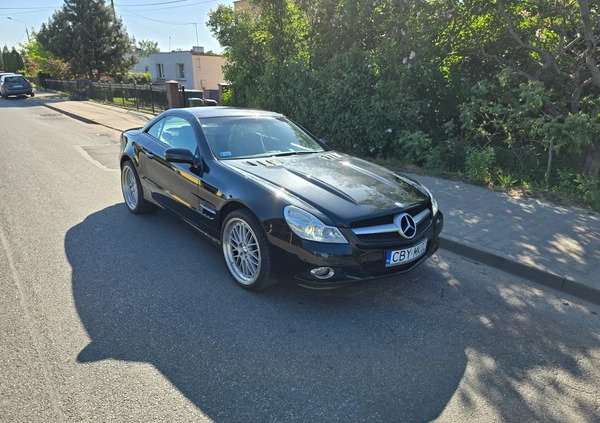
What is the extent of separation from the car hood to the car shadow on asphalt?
→ 825mm

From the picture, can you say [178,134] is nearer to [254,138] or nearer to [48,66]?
[254,138]

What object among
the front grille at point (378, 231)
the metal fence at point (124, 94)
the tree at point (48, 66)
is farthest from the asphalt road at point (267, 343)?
the tree at point (48, 66)

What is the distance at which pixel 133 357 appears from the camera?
2.80 meters

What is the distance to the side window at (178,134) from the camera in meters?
4.48

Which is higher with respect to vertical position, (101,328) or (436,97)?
(436,97)

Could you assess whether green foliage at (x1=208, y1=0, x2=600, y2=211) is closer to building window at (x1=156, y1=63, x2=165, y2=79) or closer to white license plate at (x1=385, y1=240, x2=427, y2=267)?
white license plate at (x1=385, y1=240, x2=427, y2=267)

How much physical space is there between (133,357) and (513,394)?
242cm

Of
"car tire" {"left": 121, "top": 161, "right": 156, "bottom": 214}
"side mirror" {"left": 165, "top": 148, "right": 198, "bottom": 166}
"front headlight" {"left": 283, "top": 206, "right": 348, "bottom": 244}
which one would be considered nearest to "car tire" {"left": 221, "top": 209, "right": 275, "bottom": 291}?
"front headlight" {"left": 283, "top": 206, "right": 348, "bottom": 244}

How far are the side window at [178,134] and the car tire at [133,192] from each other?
789 mm

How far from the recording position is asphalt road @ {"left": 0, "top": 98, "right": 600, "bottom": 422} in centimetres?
243

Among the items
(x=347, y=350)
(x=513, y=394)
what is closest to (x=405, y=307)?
(x=347, y=350)

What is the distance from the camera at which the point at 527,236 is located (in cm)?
487

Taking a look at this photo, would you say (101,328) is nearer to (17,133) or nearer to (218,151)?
(218,151)

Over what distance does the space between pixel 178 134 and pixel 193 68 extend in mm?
34946
